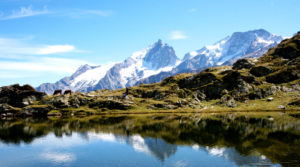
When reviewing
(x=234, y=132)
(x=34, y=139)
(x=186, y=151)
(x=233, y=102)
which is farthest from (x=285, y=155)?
(x=233, y=102)

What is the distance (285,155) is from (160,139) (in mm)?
39488

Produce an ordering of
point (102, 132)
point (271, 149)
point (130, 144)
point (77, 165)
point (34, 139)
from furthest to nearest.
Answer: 1. point (102, 132)
2. point (34, 139)
3. point (130, 144)
4. point (271, 149)
5. point (77, 165)

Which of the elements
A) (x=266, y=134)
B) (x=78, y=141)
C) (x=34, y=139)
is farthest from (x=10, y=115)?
(x=266, y=134)

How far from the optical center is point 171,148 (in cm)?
7050

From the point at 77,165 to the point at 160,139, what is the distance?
3571cm

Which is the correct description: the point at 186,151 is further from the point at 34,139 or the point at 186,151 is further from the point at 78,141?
the point at 34,139

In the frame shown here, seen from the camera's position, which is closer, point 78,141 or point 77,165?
point 77,165

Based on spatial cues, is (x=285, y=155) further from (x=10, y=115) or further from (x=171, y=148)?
(x=10, y=115)

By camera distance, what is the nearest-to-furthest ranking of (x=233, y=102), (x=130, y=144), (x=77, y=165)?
(x=77, y=165) → (x=130, y=144) → (x=233, y=102)

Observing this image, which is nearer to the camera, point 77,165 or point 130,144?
point 77,165

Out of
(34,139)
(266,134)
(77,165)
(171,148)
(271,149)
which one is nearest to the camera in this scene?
(77,165)

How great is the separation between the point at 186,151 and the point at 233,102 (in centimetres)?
14243

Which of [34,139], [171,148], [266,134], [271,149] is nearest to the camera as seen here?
[271,149]

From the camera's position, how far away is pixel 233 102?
197m
